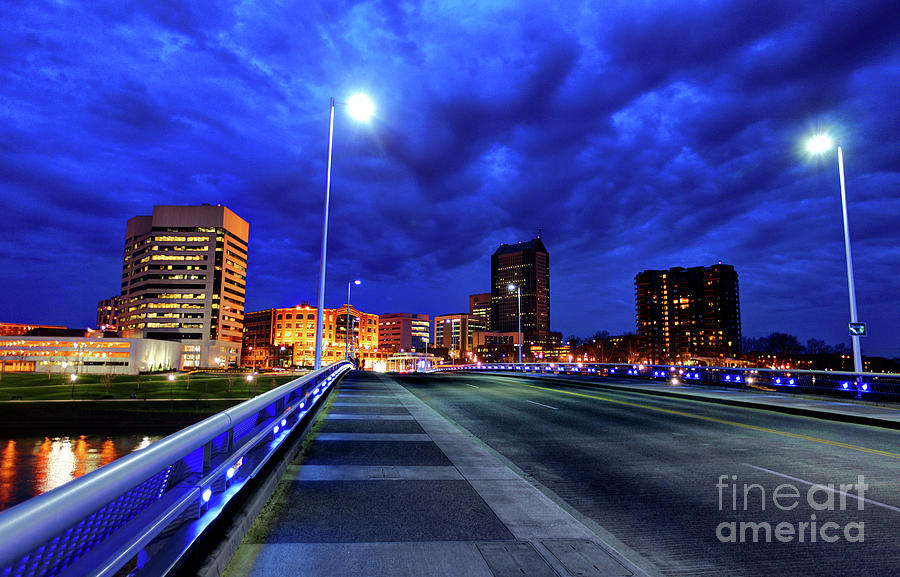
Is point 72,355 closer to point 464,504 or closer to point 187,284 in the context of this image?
point 187,284

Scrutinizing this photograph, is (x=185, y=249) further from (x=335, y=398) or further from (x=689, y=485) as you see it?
(x=689, y=485)

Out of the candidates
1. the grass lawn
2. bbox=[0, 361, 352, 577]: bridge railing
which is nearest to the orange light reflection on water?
the grass lawn

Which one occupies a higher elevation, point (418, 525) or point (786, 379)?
point (786, 379)

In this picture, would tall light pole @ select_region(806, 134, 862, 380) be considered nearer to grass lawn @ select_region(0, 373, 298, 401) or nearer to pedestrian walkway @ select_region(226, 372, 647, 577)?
pedestrian walkway @ select_region(226, 372, 647, 577)

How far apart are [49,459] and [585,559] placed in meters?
72.7

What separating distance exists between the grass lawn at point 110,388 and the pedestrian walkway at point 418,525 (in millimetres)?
85164

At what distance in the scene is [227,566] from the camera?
4184 millimetres

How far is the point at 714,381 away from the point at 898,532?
2822cm

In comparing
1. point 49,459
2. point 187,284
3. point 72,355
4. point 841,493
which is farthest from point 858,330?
point 187,284

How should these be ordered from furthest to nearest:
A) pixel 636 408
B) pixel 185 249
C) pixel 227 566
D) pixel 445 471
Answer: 1. pixel 185 249
2. pixel 636 408
3. pixel 445 471
4. pixel 227 566

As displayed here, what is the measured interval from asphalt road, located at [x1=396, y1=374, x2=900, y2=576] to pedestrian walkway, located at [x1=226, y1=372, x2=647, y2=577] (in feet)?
2.10

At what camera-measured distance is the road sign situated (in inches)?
862

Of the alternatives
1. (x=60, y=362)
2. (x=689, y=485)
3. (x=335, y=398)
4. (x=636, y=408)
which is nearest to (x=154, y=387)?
(x=60, y=362)

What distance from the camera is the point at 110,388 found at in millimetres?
98562
